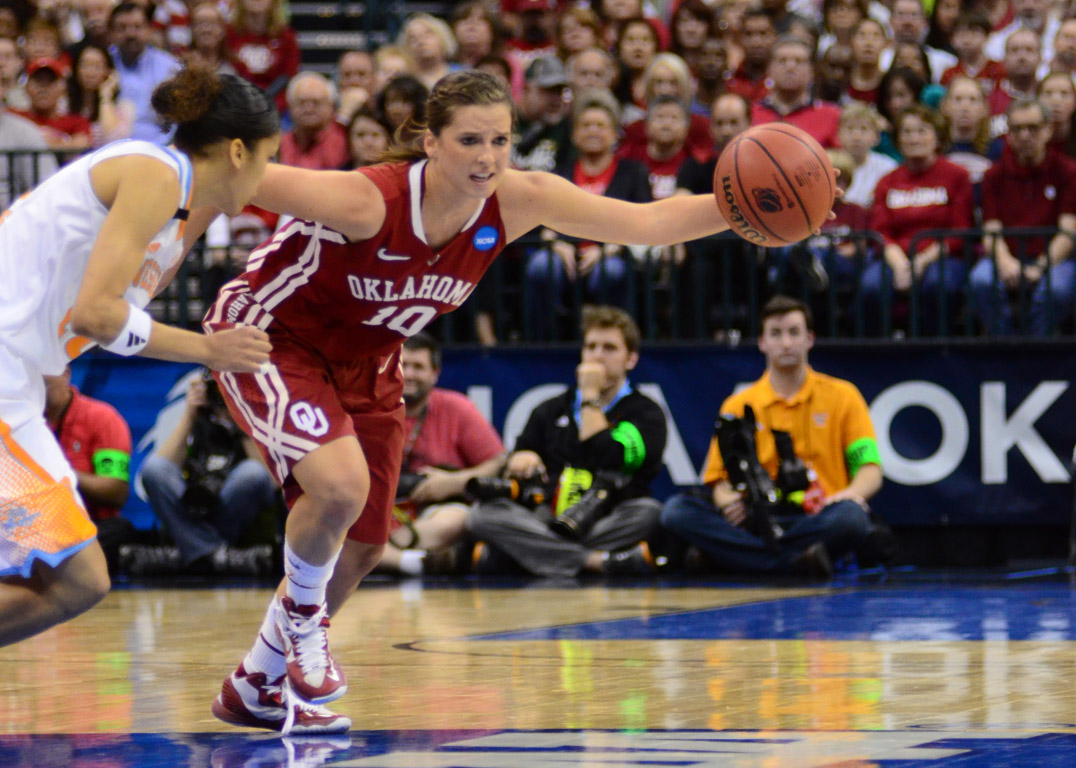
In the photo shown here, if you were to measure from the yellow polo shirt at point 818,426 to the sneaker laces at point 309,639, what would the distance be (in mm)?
4710

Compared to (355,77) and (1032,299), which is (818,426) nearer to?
(1032,299)

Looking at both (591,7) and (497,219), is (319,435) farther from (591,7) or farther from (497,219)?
(591,7)

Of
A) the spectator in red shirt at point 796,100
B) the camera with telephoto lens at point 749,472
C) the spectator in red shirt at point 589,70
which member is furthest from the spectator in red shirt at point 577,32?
the camera with telephoto lens at point 749,472

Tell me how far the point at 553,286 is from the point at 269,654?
5.75m

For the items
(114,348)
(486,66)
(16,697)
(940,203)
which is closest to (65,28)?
(486,66)

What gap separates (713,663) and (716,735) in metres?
1.46

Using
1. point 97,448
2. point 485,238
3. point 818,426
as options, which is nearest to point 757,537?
point 818,426

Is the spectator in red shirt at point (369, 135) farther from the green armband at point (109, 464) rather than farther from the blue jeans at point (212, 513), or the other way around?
the green armband at point (109, 464)

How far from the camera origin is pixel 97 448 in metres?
9.45

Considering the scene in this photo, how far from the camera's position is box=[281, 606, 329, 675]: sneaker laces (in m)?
4.30

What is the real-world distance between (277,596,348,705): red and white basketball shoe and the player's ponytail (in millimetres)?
1282

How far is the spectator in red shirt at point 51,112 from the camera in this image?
454 inches

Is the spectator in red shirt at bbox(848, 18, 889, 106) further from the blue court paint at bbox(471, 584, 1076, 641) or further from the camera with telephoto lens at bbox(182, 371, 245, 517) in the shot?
the camera with telephoto lens at bbox(182, 371, 245, 517)

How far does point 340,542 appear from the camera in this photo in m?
4.32
